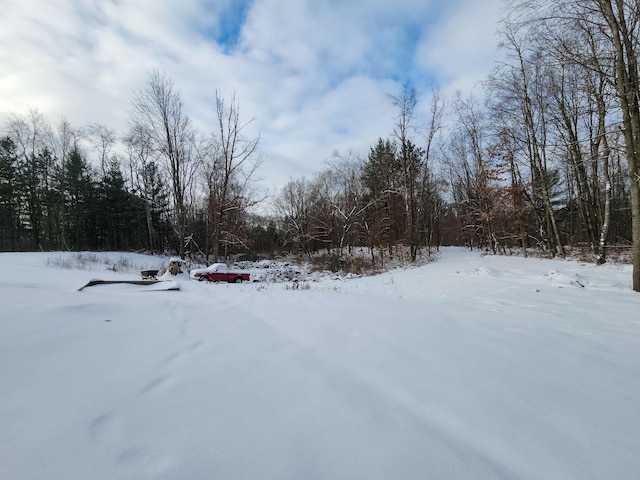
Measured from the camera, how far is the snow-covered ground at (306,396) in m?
1.28

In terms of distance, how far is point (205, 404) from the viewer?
1716mm

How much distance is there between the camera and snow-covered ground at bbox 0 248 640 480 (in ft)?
4.18

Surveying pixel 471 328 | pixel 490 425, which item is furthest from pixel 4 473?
pixel 471 328

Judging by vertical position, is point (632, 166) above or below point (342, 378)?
above

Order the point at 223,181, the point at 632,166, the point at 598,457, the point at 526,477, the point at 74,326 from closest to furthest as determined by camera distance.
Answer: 1. the point at 526,477
2. the point at 598,457
3. the point at 74,326
4. the point at 632,166
5. the point at 223,181

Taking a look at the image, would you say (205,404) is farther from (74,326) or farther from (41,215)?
(41,215)

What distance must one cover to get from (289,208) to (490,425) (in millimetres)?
33411

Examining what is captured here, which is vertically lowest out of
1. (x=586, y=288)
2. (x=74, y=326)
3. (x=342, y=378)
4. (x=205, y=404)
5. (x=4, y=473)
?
(x=586, y=288)

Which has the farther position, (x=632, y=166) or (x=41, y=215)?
(x=41, y=215)

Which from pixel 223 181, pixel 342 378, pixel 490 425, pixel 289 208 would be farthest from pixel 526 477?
pixel 289 208

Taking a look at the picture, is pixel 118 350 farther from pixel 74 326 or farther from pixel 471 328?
pixel 471 328

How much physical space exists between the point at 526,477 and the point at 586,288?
751 cm

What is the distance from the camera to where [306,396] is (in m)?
1.88

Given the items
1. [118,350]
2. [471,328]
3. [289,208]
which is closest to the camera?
[118,350]
